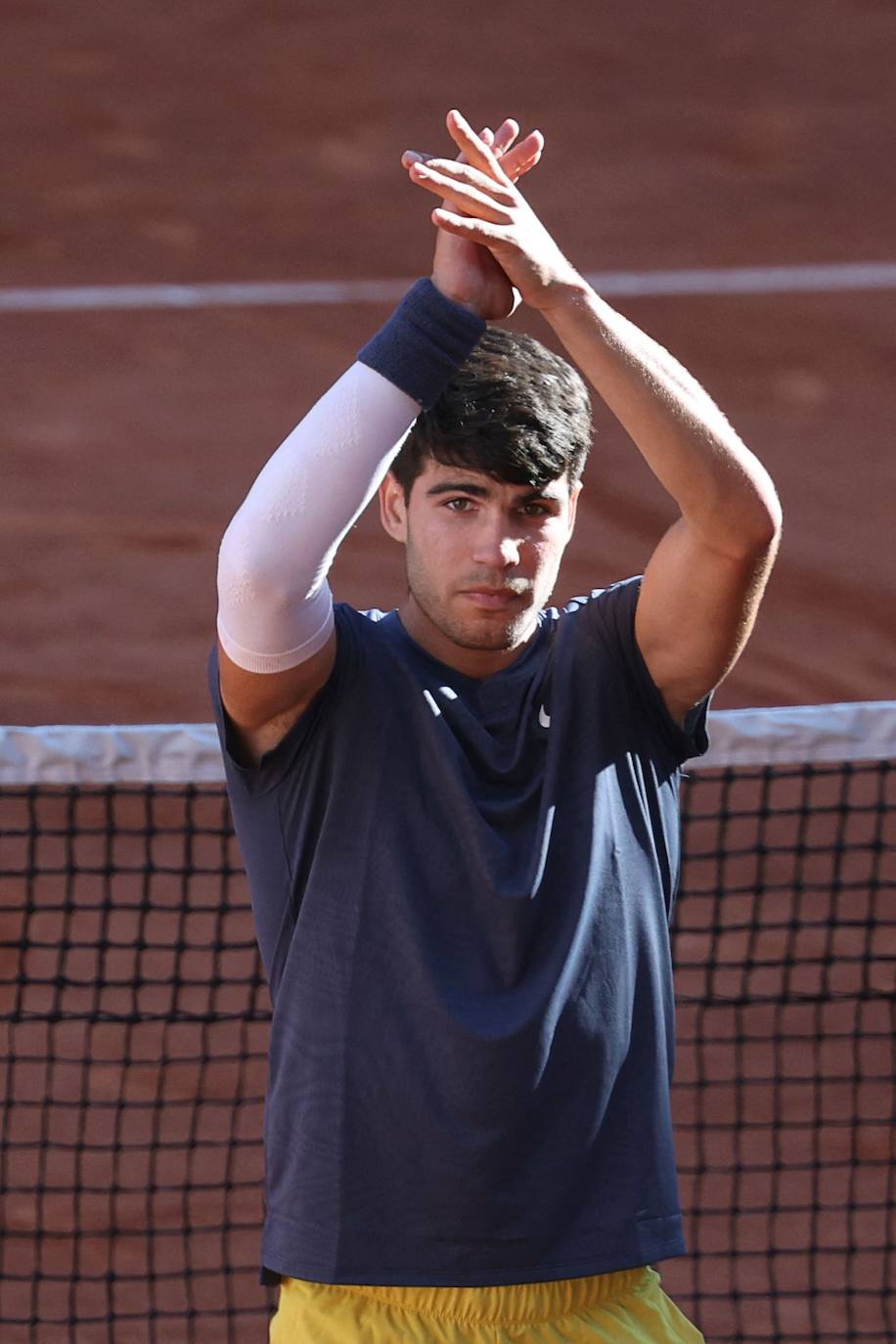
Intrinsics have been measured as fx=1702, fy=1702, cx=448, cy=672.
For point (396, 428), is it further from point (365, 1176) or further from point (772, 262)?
point (772, 262)

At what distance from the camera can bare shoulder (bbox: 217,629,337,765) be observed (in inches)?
73.9

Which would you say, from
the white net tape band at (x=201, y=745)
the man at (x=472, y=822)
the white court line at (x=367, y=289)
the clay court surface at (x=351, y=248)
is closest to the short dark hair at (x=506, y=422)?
the man at (x=472, y=822)

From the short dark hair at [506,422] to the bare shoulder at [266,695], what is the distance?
271mm

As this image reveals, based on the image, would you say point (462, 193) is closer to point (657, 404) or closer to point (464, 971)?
point (657, 404)

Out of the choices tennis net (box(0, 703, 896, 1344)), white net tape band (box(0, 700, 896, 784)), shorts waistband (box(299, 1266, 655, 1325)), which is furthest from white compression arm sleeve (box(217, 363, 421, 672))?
tennis net (box(0, 703, 896, 1344))

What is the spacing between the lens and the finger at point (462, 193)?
1804 millimetres

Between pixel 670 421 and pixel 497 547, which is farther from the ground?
pixel 670 421

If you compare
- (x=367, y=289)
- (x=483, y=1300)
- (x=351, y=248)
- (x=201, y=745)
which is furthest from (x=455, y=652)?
(x=351, y=248)

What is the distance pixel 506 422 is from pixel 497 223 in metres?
0.27

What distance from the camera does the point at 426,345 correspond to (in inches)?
73.4

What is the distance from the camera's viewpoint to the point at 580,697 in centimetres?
201

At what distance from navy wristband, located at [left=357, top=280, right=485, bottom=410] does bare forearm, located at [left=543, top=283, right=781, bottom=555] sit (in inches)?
3.9

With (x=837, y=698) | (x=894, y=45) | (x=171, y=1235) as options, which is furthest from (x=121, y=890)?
(x=894, y=45)

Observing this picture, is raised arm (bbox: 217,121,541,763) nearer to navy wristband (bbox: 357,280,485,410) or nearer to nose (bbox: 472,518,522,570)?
navy wristband (bbox: 357,280,485,410)
